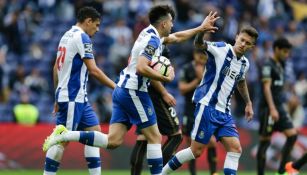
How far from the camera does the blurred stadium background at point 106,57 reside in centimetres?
1888

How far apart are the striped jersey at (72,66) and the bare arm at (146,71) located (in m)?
1.17

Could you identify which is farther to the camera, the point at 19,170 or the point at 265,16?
the point at 265,16

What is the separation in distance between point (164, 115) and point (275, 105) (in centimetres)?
Result: 320

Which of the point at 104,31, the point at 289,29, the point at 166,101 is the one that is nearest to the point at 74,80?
the point at 166,101

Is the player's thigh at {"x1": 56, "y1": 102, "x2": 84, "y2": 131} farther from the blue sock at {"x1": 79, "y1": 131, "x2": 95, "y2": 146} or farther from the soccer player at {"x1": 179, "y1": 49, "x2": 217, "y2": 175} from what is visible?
the soccer player at {"x1": 179, "y1": 49, "x2": 217, "y2": 175}

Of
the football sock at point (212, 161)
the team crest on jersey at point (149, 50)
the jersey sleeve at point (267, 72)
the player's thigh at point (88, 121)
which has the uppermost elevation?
the team crest on jersey at point (149, 50)

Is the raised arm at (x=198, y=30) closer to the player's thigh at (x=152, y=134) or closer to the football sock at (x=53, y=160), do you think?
the player's thigh at (x=152, y=134)

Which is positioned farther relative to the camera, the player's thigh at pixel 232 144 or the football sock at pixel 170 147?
the football sock at pixel 170 147

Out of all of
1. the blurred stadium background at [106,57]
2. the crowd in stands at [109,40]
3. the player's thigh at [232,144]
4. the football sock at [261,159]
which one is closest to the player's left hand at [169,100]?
the player's thigh at [232,144]

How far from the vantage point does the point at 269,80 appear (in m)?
14.8

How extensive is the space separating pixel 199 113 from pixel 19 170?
7.80 metres

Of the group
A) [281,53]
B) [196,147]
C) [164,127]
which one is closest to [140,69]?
[196,147]

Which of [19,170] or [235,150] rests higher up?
[235,150]

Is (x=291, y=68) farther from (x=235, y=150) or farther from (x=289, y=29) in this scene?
(x=235, y=150)
